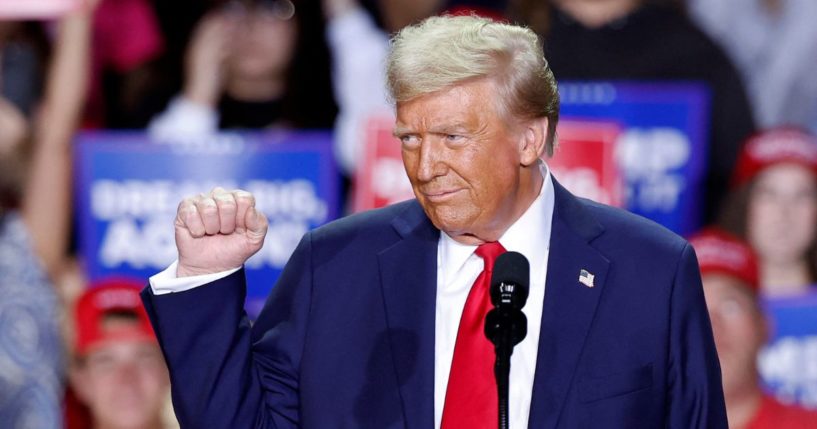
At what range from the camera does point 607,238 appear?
82.8 inches

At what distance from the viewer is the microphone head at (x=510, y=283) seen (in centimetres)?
181

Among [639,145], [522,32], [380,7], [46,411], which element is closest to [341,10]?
[380,7]

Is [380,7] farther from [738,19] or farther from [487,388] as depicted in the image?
[487,388]

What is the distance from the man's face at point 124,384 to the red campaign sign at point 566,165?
0.76 m

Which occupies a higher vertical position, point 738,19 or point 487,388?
point 738,19

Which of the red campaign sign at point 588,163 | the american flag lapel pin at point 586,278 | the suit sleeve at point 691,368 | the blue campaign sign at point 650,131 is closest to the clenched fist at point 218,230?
the american flag lapel pin at point 586,278

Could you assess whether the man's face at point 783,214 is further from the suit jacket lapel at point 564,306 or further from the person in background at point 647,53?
the suit jacket lapel at point 564,306

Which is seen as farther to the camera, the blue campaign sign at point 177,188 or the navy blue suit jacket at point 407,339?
the blue campaign sign at point 177,188

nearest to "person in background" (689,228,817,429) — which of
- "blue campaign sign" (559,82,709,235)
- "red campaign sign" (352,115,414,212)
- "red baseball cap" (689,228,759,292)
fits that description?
"red baseball cap" (689,228,759,292)

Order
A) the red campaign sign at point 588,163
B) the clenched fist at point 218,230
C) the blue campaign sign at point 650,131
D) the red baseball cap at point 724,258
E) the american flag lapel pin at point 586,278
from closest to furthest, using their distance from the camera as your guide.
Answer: the clenched fist at point 218,230 → the american flag lapel pin at point 586,278 → the red campaign sign at point 588,163 → the red baseball cap at point 724,258 → the blue campaign sign at point 650,131

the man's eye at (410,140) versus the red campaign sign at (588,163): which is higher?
the man's eye at (410,140)

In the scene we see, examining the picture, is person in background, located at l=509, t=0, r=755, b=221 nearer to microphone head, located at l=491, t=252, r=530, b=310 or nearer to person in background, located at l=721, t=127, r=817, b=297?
person in background, located at l=721, t=127, r=817, b=297

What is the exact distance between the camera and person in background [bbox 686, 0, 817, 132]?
493cm

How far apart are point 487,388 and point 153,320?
18.4 inches
